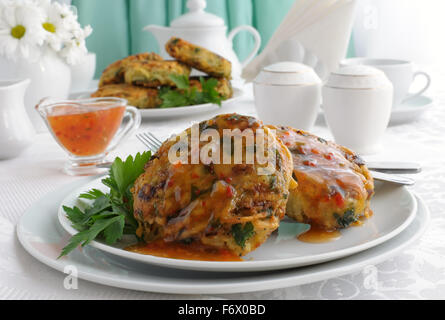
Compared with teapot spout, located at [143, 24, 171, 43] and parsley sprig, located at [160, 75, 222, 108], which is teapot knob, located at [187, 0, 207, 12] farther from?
parsley sprig, located at [160, 75, 222, 108]

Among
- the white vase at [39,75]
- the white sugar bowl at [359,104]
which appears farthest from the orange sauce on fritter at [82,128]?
the white sugar bowl at [359,104]

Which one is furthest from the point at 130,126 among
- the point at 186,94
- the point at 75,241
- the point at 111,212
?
the point at 75,241

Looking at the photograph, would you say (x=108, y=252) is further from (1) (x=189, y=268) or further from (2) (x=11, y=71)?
(2) (x=11, y=71)

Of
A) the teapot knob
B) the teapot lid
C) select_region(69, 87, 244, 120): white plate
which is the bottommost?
select_region(69, 87, 244, 120): white plate

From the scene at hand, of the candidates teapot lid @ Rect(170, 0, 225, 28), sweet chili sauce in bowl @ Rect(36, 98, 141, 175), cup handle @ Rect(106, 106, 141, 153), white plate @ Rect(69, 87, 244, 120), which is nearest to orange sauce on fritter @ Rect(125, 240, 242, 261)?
sweet chili sauce in bowl @ Rect(36, 98, 141, 175)
